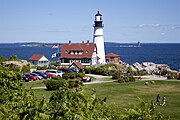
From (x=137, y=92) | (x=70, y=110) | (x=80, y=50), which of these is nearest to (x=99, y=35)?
(x=80, y=50)

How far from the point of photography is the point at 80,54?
67.8 m

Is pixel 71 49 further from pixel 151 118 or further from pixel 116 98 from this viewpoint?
pixel 151 118

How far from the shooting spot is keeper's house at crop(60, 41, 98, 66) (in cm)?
6712

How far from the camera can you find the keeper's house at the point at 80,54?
67.1 m

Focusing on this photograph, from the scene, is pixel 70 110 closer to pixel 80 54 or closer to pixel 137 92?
pixel 137 92

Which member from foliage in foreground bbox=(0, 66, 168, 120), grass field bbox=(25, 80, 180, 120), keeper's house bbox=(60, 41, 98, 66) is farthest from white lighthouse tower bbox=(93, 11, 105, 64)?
foliage in foreground bbox=(0, 66, 168, 120)

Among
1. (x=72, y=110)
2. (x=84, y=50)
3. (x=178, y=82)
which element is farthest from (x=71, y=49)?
(x=72, y=110)

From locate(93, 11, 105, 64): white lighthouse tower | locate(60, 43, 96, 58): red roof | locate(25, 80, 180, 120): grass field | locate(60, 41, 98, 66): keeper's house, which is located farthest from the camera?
locate(93, 11, 105, 64): white lighthouse tower

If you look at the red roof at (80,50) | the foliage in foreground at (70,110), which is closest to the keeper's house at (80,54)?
the red roof at (80,50)

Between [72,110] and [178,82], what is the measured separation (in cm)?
3835

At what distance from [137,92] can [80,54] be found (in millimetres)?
31604

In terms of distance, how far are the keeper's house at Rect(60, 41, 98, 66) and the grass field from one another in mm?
23371

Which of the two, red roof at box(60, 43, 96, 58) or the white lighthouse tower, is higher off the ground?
the white lighthouse tower

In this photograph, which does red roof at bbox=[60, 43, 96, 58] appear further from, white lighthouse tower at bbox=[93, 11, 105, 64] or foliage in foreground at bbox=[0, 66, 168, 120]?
foliage in foreground at bbox=[0, 66, 168, 120]
